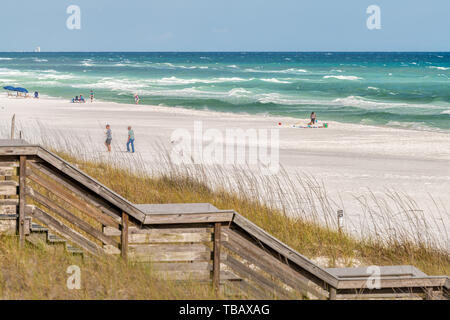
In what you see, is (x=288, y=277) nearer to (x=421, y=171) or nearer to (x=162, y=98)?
(x=421, y=171)

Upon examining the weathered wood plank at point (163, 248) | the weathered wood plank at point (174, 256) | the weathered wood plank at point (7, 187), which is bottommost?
the weathered wood plank at point (174, 256)

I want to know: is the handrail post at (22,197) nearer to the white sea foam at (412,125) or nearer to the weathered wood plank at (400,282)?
the weathered wood plank at (400,282)

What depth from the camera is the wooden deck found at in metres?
6.30

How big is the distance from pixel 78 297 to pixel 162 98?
58.3 meters

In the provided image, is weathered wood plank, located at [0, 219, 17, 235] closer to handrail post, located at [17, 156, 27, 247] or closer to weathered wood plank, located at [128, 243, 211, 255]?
handrail post, located at [17, 156, 27, 247]

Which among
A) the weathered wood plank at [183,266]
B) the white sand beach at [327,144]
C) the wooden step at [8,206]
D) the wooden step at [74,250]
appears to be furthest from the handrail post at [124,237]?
the white sand beach at [327,144]

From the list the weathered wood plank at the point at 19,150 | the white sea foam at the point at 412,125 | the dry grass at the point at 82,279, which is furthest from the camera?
the white sea foam at the point at 412,125

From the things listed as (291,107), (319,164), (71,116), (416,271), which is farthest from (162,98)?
(416,271)

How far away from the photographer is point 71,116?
4088 centimetres

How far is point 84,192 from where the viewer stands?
6.41 m

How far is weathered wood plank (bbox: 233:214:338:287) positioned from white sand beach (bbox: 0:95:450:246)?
588 cm

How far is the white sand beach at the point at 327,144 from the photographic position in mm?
19109

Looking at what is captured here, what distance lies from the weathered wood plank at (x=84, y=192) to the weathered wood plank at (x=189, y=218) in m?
0.38

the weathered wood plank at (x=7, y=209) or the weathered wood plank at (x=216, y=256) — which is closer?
the weathered wood plank at (x=216, y=256)
